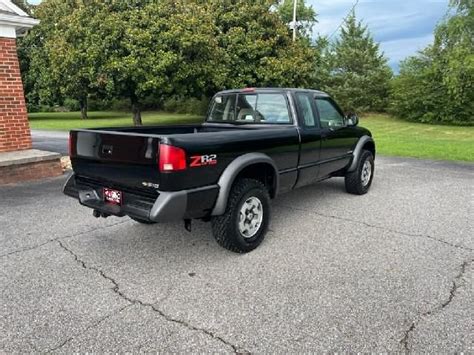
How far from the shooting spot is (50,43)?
66.6ft

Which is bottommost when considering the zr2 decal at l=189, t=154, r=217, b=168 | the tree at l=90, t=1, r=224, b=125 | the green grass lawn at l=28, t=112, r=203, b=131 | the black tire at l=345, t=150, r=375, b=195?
the green grass lawn at l=28, t=112, r=203, b=131

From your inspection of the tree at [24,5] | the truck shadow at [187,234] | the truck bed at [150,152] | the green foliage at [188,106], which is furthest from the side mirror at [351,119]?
the tree at [24,5]

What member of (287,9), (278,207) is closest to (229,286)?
(278,207)

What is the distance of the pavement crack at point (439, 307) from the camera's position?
8.18 feet

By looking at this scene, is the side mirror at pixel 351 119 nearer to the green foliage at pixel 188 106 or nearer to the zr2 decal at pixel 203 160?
the zr2 decal at pixel 203 160

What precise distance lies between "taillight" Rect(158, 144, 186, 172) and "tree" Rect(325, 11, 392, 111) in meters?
24.9

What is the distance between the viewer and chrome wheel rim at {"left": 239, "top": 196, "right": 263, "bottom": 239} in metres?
3.85

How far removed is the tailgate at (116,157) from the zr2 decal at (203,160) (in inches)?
12.9

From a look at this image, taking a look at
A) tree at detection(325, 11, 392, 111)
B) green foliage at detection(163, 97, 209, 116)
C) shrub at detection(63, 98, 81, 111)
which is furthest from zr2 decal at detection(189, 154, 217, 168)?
shrub at detection(63, 98, 81, 111)

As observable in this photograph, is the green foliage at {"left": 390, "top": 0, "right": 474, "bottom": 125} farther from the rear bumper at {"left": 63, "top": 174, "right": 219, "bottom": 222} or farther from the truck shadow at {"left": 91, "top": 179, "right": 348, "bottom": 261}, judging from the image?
the rear bumper at {"left": 63, "top": 174, "right": 219, "bottom": 222}

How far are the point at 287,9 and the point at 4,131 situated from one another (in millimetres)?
36053

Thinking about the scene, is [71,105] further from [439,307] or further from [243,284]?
[439,307]

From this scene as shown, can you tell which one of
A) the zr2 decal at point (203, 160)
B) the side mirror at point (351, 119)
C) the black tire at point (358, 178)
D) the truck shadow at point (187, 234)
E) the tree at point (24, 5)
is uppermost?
the tree at point (24, 5)

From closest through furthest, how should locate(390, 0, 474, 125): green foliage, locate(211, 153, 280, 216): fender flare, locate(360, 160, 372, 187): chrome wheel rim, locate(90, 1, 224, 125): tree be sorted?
locate(211, 153, 280, 216): fender flare → locate(360, 160, 372, 187): chrome wheel rim → locate(90, 1, 224, 125): tree → locate(390, 0, 474, 125): green foliage
